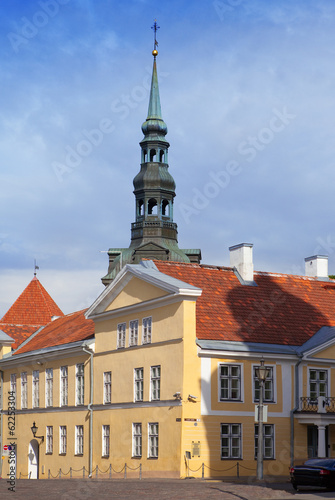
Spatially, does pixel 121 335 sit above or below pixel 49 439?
above

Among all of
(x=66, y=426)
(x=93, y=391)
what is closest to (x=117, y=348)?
(x=93, y=391)

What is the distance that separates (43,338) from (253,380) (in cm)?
1895

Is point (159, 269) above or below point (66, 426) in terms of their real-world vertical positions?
above

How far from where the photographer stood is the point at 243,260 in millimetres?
43844

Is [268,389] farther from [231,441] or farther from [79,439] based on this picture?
[79,439]

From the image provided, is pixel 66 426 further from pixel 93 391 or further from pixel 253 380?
pixel 253 380

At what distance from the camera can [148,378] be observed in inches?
1540

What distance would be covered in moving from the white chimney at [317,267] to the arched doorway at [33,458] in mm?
17551

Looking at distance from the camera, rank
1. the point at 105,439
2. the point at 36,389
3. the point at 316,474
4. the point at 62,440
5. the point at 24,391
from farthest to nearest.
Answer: the point at 24,391, the point at 36,389, the point at 62,440, the point at 105,439, the point at 316,474

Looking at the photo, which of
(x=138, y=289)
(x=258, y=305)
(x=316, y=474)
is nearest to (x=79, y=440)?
(x=138, y=289)

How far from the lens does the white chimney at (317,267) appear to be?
48.0 metres

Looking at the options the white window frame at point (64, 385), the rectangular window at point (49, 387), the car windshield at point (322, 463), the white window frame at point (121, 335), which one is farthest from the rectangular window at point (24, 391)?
the car windshield at point (322, 463)

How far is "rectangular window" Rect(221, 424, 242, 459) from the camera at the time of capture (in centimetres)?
3744

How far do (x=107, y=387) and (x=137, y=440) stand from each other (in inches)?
153
